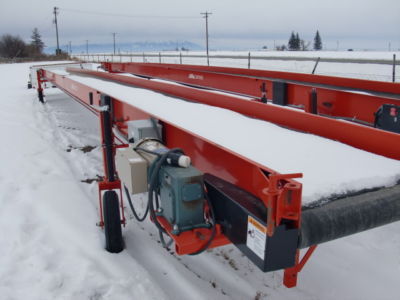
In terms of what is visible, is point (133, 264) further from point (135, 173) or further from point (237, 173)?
point (237, 173)

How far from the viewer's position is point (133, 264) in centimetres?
280

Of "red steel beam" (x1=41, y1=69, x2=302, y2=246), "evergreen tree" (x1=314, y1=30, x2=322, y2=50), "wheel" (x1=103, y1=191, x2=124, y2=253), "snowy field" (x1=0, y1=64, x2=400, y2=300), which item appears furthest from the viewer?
"evergreen tree" (x1=314, y1=30, x2=322, y2=50)

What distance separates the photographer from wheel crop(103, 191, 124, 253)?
2951 millimetres

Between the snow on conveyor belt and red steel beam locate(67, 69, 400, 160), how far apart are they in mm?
61

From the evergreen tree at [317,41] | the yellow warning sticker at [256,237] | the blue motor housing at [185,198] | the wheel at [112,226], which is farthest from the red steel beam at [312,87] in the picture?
the evergreen tree at [317,41]

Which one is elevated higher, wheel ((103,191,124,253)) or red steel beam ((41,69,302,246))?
red steel beam ((41,69,302,246))

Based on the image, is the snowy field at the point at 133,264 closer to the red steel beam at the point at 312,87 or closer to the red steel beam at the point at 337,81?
the red steel beam at the point at 312,87

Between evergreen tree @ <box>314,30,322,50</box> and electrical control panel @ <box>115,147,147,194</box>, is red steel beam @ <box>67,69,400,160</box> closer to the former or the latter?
electrical control panel @ <box>115,147,147,194</box>

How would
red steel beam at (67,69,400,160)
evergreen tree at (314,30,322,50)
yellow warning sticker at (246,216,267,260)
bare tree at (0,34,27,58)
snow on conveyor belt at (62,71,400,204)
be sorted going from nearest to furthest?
1. yellow warning sticker at (246,216,267,260)
2. snow on conveyor belt at (62,71,400,204)
3. red steel beam at (67,69,400,160)
4. bare tree at (0,34,27,58)
5. evergreen tree at (314,30,322,50)

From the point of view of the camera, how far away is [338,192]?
1.74m

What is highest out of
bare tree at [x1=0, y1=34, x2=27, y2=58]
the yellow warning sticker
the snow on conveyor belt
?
bare tree at [x1=0, y1=34, x2=27, y2=58]

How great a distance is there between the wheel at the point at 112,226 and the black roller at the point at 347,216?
1825 millimetres

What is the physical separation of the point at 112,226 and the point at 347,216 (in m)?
1.95

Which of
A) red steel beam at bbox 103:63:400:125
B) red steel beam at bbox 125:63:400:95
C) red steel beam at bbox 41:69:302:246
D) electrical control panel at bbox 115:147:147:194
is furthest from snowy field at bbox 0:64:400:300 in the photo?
red steel beam at bbox 125:63:400:95
